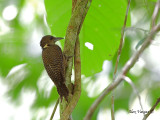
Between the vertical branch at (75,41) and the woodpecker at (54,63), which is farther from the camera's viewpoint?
the woodpecker at (54,63)

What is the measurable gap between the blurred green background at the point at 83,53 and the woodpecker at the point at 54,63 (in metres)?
0.19

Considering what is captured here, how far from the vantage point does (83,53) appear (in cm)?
297

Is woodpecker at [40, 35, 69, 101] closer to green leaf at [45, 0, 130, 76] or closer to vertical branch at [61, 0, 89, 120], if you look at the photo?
vertical branch at [61, 0, 89, 120]

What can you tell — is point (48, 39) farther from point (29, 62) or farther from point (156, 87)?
point (156, 87)

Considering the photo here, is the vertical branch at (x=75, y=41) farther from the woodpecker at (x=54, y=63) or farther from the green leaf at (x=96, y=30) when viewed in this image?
the green leaf at (x=96, y=30)

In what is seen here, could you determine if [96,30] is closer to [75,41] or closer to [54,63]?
[75,41]

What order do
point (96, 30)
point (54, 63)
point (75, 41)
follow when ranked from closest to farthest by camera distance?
point (75, 41) < point (96, 30) < point (54, 63)

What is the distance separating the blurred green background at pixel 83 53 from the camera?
9.66 feet

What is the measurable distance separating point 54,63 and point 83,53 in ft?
1.48

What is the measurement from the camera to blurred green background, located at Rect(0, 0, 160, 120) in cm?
294

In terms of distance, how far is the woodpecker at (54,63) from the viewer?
286 cm

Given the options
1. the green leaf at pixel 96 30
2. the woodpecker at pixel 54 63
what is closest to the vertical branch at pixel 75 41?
the woodpecker at pixel 54 63

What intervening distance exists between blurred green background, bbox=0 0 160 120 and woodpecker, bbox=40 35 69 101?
19 cm

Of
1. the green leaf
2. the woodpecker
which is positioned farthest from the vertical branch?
the green leaf
